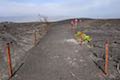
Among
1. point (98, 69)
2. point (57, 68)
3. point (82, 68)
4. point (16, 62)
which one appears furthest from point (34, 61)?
point (98, 69)

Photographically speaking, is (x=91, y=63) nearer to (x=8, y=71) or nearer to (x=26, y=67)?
(x=26, y=67)

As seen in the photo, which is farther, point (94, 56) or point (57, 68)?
point (94, 56)

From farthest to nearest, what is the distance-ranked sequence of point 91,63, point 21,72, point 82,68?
point 91,63 → point 82,68 → point 21,72

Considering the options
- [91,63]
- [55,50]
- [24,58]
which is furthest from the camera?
[55,50]

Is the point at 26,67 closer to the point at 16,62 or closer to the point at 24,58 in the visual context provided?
the point at 16,62

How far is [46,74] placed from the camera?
11477 mm

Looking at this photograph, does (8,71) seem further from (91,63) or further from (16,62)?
(91,63)

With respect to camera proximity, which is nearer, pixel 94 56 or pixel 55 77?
pixel 55 77

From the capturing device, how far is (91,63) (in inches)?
536

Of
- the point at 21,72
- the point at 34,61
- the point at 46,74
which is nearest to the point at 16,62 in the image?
the point at 34,61

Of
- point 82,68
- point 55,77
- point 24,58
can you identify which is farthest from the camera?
point 24,58

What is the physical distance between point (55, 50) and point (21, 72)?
6.11 m

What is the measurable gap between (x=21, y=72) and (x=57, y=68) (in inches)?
79.4

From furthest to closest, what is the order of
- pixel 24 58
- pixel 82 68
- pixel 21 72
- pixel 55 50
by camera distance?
pixel 55 50, pixel 24 58, pixel 82 68, pixel 21 72
